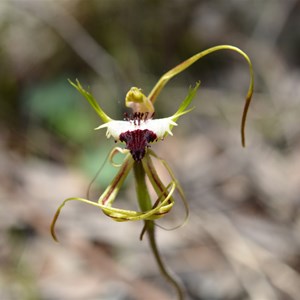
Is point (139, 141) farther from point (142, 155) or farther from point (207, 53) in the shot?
point (207, 53)

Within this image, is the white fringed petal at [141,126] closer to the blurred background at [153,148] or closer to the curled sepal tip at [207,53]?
the curled sepal tip at [207,53]

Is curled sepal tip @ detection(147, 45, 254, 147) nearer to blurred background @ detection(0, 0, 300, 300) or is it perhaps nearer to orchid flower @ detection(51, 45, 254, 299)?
orchid flower @ detection(51, 45, 254, 299)

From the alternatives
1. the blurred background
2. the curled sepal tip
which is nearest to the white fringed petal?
the curled sepal tip

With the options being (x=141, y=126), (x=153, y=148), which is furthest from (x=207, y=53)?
(x=153, y=148)

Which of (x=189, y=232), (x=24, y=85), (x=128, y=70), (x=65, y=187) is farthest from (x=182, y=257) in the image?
(x=24, y=85)

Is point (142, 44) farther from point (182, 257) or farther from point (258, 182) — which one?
point (182, 257)
